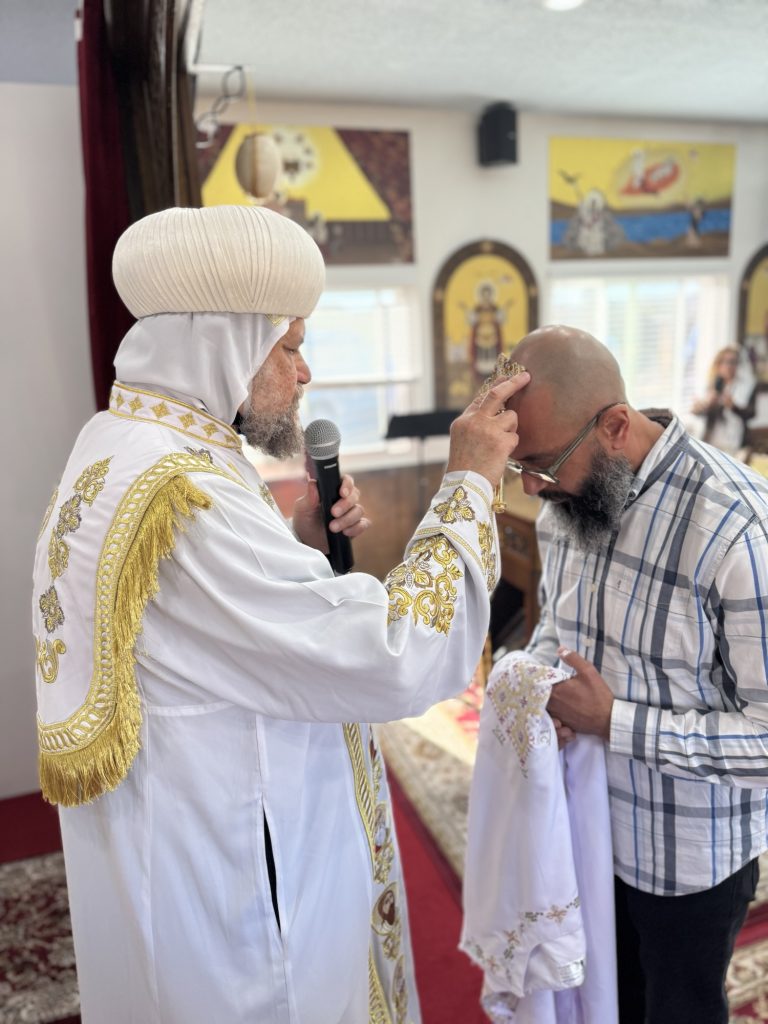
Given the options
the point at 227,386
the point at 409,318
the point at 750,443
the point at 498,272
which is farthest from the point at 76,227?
the point at 750,443

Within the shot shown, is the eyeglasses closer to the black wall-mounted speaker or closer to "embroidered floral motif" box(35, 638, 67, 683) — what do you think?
"embroidered floral motif" box(35, 638, 67, 683)

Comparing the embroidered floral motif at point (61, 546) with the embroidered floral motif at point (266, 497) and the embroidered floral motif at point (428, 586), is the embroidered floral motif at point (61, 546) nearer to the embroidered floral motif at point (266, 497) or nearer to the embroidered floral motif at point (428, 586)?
the embroidered floral motif at point (266, 497)

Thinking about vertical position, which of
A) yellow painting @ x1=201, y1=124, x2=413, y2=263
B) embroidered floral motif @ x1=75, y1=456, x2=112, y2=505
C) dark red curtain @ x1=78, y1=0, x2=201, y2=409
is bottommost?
embroidered floral motif @ x1=75, y1=456, x2=112, y2=505

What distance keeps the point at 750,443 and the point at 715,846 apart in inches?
267

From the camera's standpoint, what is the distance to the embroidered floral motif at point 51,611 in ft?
3.93

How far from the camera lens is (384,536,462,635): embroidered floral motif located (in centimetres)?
116

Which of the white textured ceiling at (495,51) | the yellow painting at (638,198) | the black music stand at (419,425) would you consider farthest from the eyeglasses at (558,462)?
the yellow painting at (638,198)

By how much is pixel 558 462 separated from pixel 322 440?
18.0 inches

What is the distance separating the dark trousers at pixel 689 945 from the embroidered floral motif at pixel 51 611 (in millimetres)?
1271

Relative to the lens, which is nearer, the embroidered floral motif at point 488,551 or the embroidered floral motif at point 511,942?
the embroidered floral motif at point 488,551

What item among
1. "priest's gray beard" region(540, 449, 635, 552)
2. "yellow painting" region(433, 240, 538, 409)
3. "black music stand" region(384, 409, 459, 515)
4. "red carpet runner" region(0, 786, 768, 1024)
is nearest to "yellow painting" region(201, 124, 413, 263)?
"yellow painting" region(433, 240, 538, 409)

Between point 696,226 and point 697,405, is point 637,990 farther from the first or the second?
point 696,226

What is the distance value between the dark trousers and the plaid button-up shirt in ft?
0.20

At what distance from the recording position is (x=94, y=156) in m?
2.51
